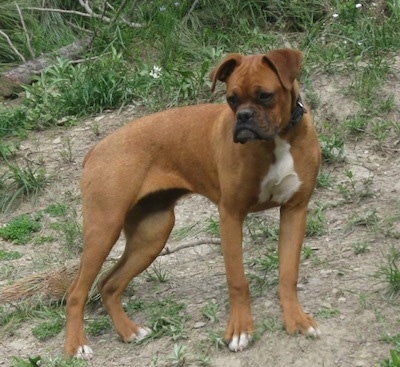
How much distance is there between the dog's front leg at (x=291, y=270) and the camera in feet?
20.0

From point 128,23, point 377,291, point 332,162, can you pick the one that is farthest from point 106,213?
point 128,23

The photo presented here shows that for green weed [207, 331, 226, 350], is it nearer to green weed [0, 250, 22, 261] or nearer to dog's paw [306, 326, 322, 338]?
dog's paw [306, 326, 322, 338]

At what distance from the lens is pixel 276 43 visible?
33.4 feet

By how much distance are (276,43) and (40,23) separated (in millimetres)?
2976

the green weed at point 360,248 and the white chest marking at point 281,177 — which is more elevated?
the white chest marking at point 281,177

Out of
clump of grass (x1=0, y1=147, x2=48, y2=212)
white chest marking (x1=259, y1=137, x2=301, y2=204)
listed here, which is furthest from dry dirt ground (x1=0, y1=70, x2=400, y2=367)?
white chest marking (x1=259, y1=137, x2=301, y2=204)

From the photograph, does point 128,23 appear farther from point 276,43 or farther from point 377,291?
point 377,291

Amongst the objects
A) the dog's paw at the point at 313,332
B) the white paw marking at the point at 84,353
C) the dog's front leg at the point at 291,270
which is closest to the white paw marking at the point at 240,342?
the dog's front leg at the point at 291,270

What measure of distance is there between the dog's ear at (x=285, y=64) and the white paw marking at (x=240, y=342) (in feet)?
4.74

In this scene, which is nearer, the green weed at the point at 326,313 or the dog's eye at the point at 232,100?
the dog's eye at the point at 232,100

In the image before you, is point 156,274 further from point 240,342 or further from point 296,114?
point 296,114

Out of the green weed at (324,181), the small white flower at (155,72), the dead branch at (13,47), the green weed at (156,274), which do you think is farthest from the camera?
the dead branch at (13,47)

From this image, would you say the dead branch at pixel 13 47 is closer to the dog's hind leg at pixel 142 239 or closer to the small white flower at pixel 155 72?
the small white flower at pixel 155 72

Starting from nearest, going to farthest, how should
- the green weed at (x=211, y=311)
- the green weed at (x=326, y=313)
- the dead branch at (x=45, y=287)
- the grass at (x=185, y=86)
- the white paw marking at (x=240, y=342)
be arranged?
the white paw marking at (x=240, y=342)
the green weed at (x=326, y=313)
the green weed at (x=211, y=311)
the dead branch at (x=45, y=287)
the grass at (x=185, y=86)
